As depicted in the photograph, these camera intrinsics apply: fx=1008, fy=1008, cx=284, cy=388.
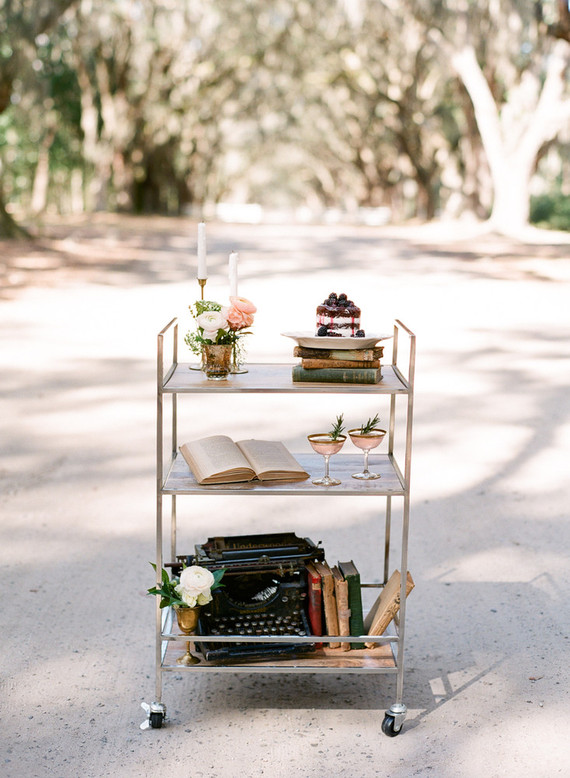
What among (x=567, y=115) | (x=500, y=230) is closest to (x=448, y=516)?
(x=567, y=115)

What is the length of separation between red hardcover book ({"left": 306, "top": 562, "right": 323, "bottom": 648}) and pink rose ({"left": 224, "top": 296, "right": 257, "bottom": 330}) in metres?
0.94

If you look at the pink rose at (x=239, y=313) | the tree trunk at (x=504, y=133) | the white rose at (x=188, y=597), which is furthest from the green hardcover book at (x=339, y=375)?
the tree trunk at (x=504, y=133)

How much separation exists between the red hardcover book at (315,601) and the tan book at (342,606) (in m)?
0.06

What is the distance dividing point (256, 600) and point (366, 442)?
712 mm

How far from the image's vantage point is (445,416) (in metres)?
8.05

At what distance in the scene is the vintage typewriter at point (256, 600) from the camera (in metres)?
3.66

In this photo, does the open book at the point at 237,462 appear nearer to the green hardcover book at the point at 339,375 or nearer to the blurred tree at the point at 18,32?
the green hardcover book at the point at 339,375

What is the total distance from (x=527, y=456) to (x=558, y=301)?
8.75 metres

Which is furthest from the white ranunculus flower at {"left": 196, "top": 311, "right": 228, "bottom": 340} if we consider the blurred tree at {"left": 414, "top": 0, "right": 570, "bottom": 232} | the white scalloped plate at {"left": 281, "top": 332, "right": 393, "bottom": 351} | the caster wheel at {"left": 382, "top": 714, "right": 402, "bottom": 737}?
the blurred tree at {"left": 414, "top": 0, "right": 570, "bottom": 232}

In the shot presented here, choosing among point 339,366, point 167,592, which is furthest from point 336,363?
point 167,592

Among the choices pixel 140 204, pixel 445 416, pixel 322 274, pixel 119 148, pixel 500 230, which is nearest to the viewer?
pixel 445 416

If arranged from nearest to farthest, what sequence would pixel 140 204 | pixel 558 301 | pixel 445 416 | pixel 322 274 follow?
pixel 445 416 → pixel 558 301 → pixel 322 274 → pixel 140 204

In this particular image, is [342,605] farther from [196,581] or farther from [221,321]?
[221,321]

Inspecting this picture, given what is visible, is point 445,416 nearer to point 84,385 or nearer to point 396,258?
point 84,385
